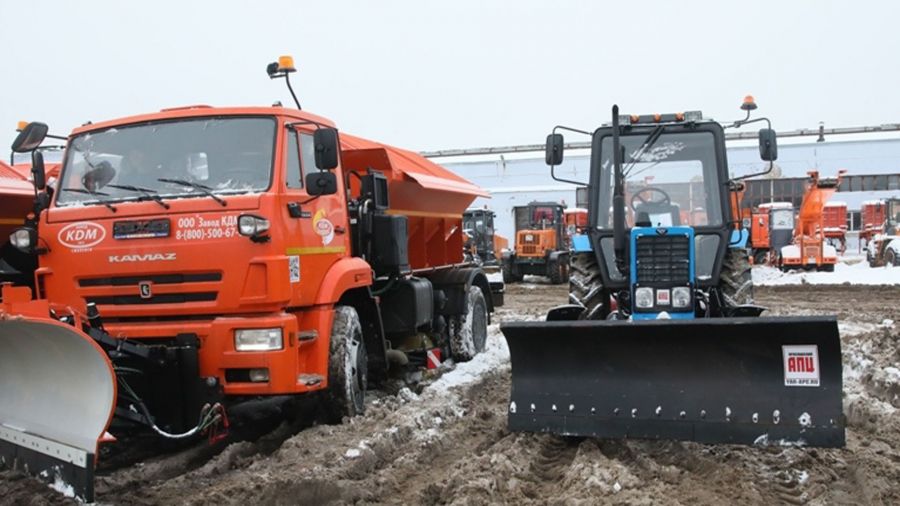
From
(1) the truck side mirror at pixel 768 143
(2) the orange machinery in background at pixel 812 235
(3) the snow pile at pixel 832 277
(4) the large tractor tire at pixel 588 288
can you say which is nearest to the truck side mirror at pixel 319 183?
(4) the large tractor tire at pixel 588 288

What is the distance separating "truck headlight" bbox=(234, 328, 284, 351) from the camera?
4.82m

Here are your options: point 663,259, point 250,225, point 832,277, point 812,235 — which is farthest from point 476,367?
point 812,235

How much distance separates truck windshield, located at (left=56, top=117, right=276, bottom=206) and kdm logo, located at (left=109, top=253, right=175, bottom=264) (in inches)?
16.3

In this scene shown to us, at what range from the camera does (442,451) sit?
5.08 meters

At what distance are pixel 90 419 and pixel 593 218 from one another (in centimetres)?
451

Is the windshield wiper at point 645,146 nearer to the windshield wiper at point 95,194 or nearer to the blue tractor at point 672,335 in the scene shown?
the blue tractor at point 672,335

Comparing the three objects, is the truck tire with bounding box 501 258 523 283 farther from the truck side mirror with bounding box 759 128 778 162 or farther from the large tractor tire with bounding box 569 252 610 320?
the truck side mirror with bounding box 759 128 778 162

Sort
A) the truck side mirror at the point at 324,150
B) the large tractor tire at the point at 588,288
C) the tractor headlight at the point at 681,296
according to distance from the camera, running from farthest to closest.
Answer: the large tractor tire at the point at 588,288, the tractor headlight at the point at 681,296, the truck side mirror at the point at 324,150

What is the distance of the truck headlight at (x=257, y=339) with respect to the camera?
4824 millimetres

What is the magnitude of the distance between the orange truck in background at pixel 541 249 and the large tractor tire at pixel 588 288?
625 inches

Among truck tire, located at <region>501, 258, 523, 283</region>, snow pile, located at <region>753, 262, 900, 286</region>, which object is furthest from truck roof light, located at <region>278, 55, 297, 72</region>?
truck tire, located at <region>501, 258, 523, 283</region>

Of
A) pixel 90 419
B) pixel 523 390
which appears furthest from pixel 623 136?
pixel 90 419

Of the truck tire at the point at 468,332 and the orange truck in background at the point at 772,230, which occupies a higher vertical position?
the orange truck in background at the point at 772,230

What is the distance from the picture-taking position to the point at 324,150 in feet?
17.6
